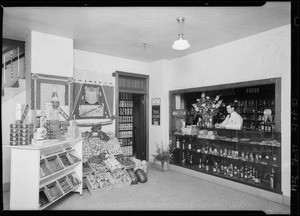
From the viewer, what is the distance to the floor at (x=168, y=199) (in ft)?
11.3

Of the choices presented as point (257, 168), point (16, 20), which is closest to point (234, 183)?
point (257, 168)

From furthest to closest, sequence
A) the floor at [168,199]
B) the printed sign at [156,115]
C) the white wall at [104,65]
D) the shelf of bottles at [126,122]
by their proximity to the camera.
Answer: the shelf of bottles at [126,122] → the printed sign at [156,115] → the white wall at [104,65] → the floor at [168,199]

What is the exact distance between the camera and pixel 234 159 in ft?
15.0

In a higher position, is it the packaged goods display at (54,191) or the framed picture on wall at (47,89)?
the framed picture on wall at (47,89)

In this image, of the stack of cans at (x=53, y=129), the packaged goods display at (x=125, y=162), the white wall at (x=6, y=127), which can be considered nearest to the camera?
the stack of cans at (x=53, y=129)

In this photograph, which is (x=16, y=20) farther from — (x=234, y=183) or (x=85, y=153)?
(x=234, y=183)

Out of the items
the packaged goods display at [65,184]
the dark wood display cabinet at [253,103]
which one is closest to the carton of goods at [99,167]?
the packaged goods display at [65,184]

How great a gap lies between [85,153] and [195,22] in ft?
11.4

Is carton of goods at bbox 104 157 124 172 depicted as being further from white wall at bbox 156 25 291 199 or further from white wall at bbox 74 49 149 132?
white wall at bbox 156 25 291 199

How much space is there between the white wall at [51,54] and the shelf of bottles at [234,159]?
3.46 meters

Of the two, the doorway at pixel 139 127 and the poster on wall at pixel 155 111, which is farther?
the doorway at pixel 139 127

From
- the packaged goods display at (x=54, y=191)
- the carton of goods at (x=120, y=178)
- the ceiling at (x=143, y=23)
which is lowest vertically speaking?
the carton of goods at (x=120, y=178)

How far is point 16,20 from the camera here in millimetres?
3557

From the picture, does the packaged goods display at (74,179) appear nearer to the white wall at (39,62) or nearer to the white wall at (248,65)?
the white wall at (39,62)
